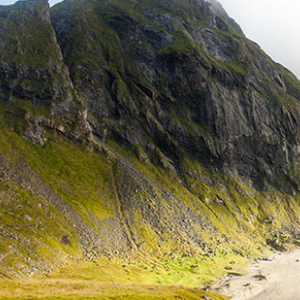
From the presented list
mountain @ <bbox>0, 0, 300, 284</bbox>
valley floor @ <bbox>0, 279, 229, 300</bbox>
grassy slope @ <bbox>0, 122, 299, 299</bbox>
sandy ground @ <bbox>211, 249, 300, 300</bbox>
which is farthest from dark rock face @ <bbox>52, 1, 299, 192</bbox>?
valley floor @ <bbox>0, 279, 229, 300</bbox>

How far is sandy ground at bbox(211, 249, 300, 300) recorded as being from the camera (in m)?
66.2

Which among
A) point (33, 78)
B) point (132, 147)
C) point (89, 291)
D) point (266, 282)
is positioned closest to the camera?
point (89, 291)

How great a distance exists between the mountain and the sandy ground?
10301 millimetres

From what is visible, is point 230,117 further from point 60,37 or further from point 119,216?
point 60,37

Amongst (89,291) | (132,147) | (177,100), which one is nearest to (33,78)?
(132,147)

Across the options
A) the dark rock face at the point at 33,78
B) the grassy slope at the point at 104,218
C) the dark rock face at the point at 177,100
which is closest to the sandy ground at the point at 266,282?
the grassy slope at the point at 104,218

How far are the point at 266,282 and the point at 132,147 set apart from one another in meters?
79.1

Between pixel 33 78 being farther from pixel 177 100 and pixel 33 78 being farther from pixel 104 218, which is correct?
pixel 177 100

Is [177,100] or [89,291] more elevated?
[177,100]

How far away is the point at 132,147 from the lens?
131 meters

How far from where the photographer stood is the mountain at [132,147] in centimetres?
7656

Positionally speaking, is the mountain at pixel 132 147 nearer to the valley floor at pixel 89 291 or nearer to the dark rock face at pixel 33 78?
the dark rock face at pixel 33 78

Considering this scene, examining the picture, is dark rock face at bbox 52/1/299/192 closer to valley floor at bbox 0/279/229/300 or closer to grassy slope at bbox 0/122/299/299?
grassy slope at bbox 0/122/299/299

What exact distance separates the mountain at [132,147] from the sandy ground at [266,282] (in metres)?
10.3
